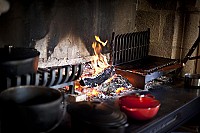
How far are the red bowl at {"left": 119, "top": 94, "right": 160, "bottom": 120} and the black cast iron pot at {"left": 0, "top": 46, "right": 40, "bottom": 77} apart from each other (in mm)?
557

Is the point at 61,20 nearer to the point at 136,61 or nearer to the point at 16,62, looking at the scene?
the point at 136,61

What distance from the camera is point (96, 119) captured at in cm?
156

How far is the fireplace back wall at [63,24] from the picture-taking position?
236cm

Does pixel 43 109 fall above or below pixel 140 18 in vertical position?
below

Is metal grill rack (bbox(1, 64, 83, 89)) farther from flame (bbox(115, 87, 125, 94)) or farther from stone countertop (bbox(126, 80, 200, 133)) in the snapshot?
stone countertop (bbox(126, 80, 200, 133))

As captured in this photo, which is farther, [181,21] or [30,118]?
[181,21]

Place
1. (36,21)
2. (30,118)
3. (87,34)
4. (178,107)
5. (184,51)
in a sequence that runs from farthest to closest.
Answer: (184,51) < (87,34) < (36,21) < (178,107) < (30,118)

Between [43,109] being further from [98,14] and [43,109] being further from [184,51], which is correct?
[184,51]

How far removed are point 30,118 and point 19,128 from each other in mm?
68

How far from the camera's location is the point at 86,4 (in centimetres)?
290

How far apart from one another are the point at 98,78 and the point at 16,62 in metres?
0.95

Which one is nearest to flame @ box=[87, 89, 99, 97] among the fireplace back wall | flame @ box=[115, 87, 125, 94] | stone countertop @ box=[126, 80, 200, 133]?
flame @ box=[115, 87, 125, 94]

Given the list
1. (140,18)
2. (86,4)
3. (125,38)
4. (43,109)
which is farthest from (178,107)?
(140,18)

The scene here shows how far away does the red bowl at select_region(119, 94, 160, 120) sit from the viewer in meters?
1.83
